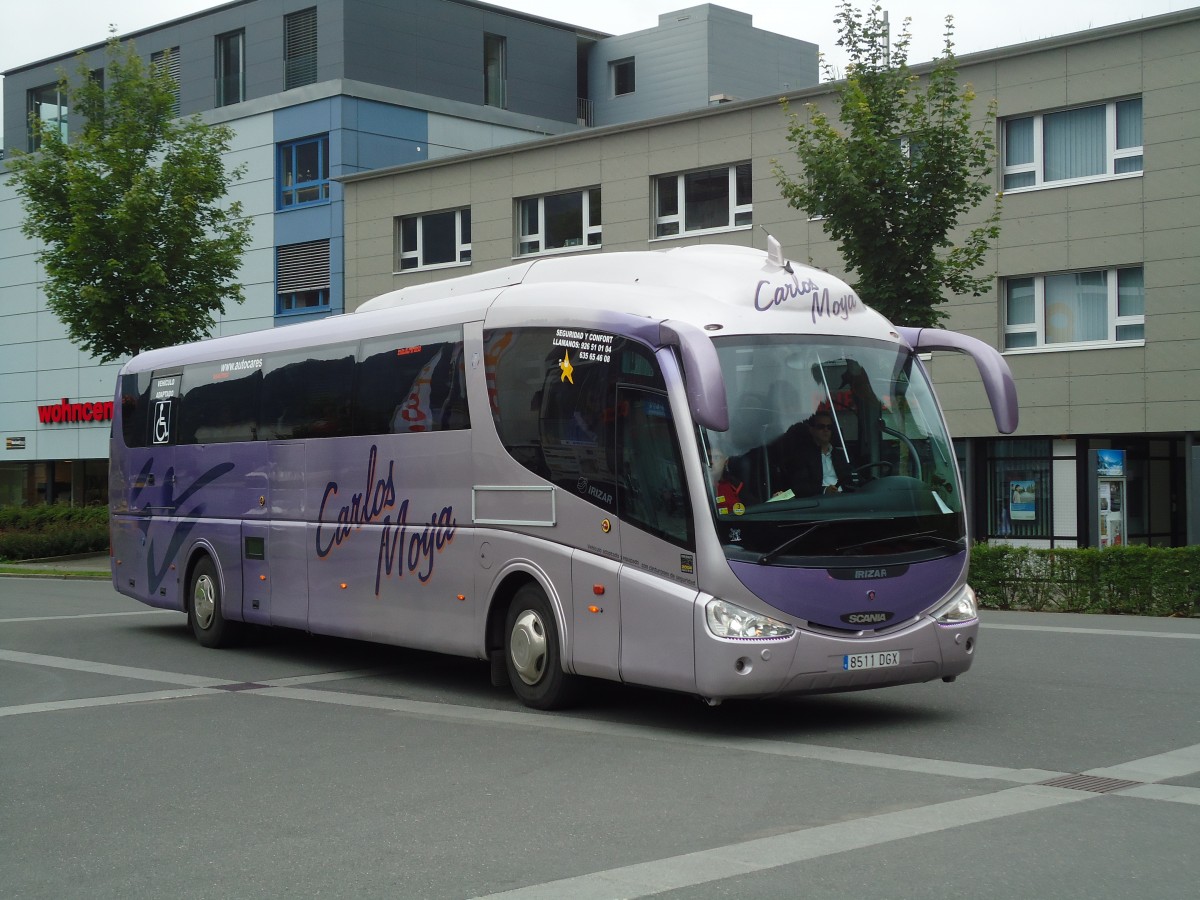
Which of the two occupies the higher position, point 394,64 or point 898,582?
point 394,64

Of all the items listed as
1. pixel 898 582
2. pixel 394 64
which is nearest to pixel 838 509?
pixel 898 582

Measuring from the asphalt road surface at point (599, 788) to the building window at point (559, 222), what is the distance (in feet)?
79.1

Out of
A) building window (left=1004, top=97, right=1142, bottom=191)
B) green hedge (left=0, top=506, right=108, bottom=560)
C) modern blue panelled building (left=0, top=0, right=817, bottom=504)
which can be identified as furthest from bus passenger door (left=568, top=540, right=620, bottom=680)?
green hedge (left=0, top=506, right=108, bottom=560)

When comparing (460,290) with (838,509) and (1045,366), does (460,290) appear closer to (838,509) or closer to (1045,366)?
(838,509)

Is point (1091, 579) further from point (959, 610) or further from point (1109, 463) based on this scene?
point (1109, 463)

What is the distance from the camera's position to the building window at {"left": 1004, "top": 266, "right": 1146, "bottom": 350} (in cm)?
2814

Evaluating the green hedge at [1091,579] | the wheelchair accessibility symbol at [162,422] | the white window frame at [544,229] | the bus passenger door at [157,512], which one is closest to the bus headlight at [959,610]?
the bus passenger door at [157,512]

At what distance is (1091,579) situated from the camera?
18.9 m

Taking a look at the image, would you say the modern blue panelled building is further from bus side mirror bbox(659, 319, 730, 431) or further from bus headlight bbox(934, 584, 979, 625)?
bus side mirror bbox(659, 319, 730, 431)

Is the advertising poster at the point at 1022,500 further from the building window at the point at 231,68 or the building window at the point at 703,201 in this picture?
the building window at the point at 231,68

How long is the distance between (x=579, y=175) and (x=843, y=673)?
92.8 ft

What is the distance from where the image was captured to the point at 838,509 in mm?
9352

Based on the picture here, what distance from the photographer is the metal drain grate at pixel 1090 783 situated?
755cm

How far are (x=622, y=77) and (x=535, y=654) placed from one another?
46.8 metres
